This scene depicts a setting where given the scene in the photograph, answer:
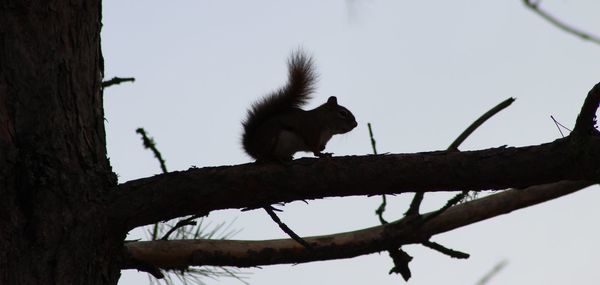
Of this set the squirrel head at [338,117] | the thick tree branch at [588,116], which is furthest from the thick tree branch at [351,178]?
the squirrel head at [338,117]

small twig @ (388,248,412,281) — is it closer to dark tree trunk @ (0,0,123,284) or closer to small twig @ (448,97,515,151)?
small twig @ (448,97,515,151)

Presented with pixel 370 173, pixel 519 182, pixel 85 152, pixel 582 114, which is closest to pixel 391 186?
pixel 370 173

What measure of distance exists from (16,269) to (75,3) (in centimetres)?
70

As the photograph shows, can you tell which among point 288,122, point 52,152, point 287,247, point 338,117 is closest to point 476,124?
point 287,247

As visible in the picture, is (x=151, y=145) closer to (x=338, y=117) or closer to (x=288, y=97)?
(x=288, y=97)

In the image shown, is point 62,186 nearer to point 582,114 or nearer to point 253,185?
point 253,185

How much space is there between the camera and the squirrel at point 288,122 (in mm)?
2922

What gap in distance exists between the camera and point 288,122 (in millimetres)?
3008

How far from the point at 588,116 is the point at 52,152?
1.26 meters

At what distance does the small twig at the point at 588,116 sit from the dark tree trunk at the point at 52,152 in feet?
3.69

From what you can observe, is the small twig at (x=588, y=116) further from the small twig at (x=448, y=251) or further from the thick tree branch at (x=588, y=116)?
the small twig at (x=448, y=251)

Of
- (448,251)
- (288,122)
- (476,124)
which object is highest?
(288,122)

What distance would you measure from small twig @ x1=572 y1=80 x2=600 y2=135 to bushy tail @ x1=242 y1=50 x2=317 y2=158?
4.57ft

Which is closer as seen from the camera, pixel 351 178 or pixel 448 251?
pixel 351 178
